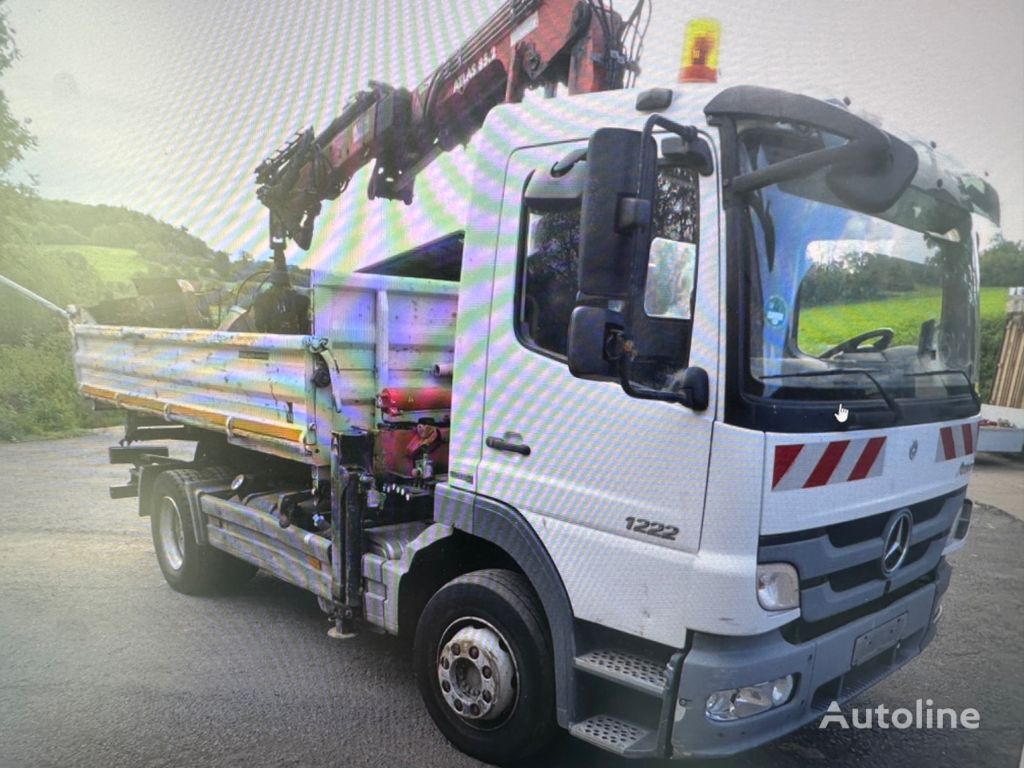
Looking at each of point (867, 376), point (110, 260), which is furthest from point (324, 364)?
point (110, 260)

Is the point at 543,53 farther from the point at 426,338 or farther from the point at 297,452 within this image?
the point at 297,452

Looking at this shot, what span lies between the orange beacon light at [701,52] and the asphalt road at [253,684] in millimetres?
2420

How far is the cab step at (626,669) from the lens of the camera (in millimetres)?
2164

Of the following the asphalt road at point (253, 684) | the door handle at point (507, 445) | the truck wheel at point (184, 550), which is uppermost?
the door handle at point (507, 445)

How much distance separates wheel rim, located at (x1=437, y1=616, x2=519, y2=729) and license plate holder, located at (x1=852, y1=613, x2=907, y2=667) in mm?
1168

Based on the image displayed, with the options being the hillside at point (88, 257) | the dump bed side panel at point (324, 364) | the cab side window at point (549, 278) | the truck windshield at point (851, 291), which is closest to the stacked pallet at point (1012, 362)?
the truck windshield at point (851, 291)

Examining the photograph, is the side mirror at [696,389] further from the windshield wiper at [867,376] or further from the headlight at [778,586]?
the headlight at [778,586]

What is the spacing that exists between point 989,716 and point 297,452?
3.37 metres

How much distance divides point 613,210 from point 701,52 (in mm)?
790

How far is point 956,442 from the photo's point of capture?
8.99ft

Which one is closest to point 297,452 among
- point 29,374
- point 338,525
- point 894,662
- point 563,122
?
point 338,525

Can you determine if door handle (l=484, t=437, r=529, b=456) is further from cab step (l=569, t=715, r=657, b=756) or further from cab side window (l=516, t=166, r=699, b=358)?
cab step (l=569, t=715, r=657, b=756)

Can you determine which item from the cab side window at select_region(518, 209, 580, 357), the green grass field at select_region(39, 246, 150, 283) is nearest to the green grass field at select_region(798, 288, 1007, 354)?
the cab side window at select_region(518, 209, 580, 357)

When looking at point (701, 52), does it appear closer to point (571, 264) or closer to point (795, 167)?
point (795, 167)
